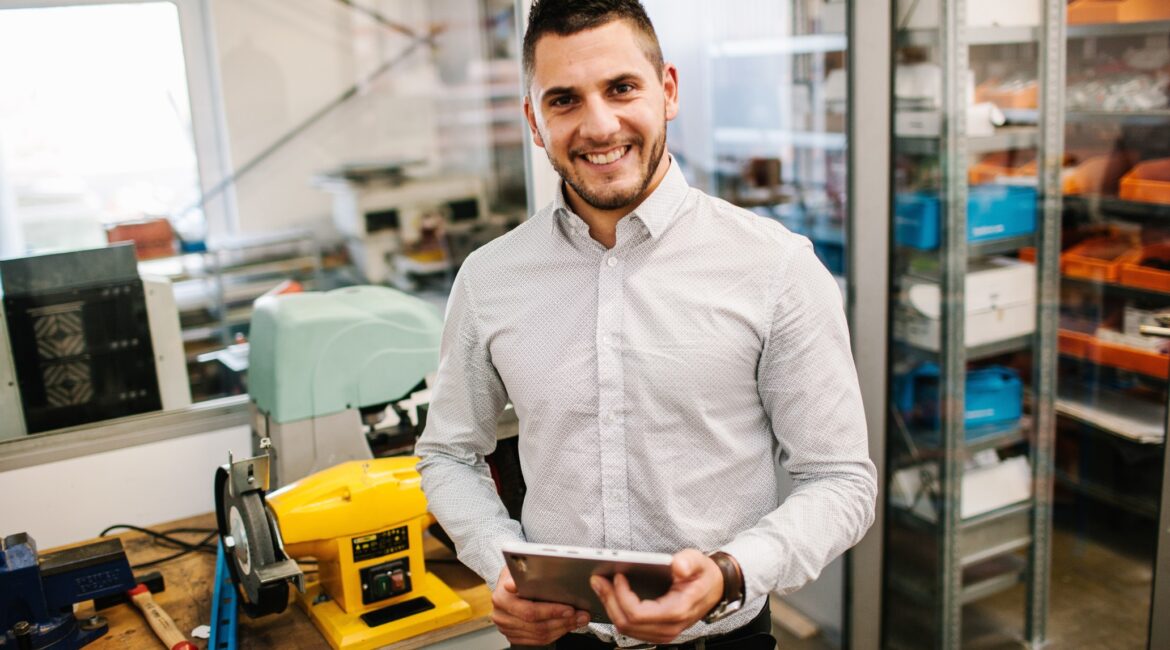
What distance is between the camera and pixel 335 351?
6.49 feet

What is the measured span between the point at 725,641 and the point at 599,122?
76cm

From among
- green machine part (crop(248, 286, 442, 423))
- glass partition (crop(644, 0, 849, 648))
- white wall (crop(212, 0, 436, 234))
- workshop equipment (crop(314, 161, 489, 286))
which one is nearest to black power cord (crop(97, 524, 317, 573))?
green machine part (crop(248, 286, 442, 423))

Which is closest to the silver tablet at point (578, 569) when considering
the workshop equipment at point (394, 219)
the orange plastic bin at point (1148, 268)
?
the orange plastic bin at point (1148, 268)

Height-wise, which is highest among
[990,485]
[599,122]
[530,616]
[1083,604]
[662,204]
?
[599,122]

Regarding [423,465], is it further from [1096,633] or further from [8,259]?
[1096,633]

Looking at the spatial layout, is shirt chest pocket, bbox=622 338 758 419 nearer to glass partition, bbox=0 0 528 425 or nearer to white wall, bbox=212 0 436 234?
glass partition, bbox=0 0 528 425

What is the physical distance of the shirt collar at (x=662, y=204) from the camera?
1.35 metres

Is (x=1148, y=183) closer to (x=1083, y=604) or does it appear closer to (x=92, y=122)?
(x=1083, y=604)

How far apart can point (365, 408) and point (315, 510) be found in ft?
1.42

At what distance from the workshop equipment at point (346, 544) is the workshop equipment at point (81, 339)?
0.55 m

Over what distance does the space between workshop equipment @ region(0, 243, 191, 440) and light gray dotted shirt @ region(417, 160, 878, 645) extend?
1030mm

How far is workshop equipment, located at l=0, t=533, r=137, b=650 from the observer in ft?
5.04

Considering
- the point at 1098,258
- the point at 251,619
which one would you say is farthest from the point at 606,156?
the point at 1098,258

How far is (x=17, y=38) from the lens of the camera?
2.37 m
